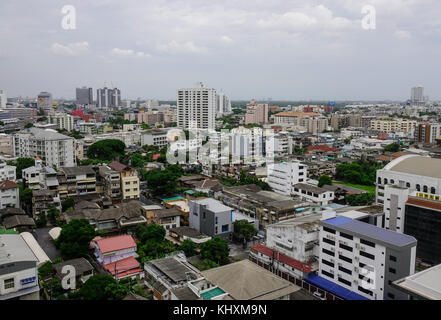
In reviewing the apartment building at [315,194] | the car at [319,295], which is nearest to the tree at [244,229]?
the car at [319,295]

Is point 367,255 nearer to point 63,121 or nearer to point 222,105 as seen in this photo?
point 63,121

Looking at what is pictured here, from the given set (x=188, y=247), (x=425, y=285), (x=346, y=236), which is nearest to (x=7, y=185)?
(x=188, y=247)

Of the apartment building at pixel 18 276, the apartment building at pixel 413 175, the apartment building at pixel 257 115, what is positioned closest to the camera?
the apartment building at pixel 18 276

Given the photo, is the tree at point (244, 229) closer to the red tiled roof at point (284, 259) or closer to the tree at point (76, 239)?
the red tiled roof at point (284, 259)

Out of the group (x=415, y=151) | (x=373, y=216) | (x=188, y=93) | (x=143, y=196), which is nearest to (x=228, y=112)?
(x=188, y=93)

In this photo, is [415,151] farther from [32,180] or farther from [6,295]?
[6,295]
